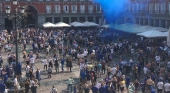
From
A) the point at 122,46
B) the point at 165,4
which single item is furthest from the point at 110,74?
the point at 165,4

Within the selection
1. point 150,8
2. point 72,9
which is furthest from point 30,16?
point 150,8

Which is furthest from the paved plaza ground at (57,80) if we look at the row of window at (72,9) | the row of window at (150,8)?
the row of window at (72,9)

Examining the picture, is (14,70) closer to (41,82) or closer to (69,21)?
(41,82)

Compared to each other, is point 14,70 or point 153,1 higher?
point 153,1

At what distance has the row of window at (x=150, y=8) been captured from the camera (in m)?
41.8

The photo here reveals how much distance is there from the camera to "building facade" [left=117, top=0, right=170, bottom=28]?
4139 centimetres

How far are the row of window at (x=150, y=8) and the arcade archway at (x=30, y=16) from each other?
19353 mm

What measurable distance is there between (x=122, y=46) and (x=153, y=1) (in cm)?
1688

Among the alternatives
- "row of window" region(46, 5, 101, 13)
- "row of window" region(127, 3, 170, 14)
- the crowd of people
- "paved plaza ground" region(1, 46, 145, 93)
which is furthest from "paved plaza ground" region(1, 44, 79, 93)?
"row of window" region(46, 5, 101, 13)

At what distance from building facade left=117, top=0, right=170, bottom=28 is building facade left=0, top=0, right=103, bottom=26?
903 centimetres

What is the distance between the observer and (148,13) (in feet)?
155

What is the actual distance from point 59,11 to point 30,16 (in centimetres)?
606

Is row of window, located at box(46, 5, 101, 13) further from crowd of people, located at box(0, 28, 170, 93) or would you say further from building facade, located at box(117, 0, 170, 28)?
crowd of people, located at box(0, 28, 170, 93)

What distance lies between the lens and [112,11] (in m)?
53.2
